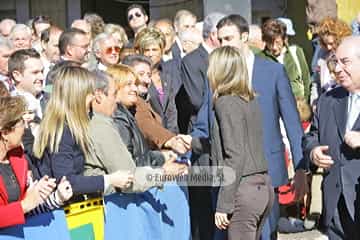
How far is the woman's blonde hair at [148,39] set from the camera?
7832mm

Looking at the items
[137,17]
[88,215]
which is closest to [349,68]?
[88,215]

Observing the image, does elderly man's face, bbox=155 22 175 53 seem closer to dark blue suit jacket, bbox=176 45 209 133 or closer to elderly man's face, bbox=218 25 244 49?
dark blue suit jacket, bbox=176 45 209 133

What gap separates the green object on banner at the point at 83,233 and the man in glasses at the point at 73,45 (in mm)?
2673

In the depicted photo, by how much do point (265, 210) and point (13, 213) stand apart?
6.24ft

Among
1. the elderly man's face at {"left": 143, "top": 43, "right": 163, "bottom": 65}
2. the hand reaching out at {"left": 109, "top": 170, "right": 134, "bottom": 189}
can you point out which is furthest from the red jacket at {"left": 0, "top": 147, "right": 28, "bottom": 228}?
the elderly man's face at {"left": 143, "top": 43, "right": 163, "bottom": 65}

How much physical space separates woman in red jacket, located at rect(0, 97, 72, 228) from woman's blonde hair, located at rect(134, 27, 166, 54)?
3.43 m

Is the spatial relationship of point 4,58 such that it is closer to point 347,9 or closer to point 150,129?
point 150,129

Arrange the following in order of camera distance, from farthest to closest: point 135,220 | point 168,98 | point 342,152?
point 168,98 < point 135,220 < point 342,152

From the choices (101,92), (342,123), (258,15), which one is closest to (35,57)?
(101,92)

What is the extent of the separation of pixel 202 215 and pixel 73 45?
1.98 meters

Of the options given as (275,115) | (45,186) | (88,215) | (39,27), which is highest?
(39,27)

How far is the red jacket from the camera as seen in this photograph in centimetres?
423

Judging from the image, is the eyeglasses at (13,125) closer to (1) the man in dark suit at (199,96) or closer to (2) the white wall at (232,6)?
(1) the man in dark suit at (199,96)

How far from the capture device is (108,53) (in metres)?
7.55
